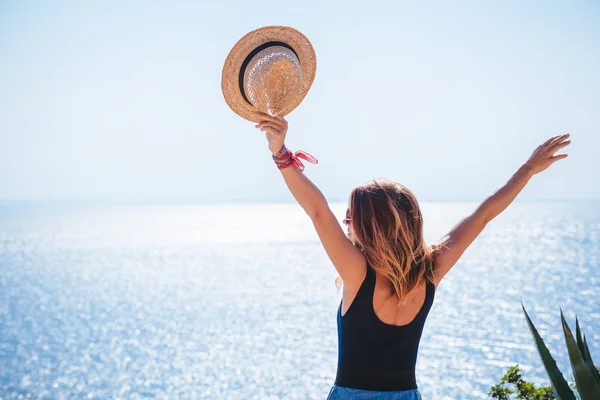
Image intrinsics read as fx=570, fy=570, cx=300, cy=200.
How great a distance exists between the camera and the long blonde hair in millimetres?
1957

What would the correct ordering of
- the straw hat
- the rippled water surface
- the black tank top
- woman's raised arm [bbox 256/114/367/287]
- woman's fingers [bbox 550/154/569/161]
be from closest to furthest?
woman's raised arm [bbox 256/114/367/287] < the black tank top < the straw hat < woman's fingers [bbox 550/154/569/161] < the rippled water surface

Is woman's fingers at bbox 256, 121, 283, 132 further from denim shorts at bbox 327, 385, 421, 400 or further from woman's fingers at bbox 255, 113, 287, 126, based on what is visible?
denim shorts at bbox 327, 385, 421, 400

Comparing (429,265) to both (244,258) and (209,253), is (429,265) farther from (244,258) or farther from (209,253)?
(209,253)

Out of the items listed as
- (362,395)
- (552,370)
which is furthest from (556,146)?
(362,395)

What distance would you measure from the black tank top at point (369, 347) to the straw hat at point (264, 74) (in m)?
0.75

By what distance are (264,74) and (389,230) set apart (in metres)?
0.78

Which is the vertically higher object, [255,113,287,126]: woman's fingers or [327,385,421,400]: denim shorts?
[255,113,287,126]: woman's fingers

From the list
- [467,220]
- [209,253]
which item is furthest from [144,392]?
[209,253]

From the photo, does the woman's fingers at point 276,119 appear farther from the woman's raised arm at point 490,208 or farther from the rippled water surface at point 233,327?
the rippled water surface at point 233,327

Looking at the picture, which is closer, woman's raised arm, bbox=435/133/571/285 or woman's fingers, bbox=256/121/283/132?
woman's fingers, bbox=256/121/283/132

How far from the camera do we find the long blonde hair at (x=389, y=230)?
1957 mm

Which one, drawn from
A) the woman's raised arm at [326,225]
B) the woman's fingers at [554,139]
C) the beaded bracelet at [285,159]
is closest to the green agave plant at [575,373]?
the woman's fingers at [554,139]

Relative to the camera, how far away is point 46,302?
32.5m

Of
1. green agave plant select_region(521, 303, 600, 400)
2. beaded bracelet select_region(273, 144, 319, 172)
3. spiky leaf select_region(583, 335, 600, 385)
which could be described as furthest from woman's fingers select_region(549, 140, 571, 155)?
beaded bracelet select_region(273, 144, 319, 172)
